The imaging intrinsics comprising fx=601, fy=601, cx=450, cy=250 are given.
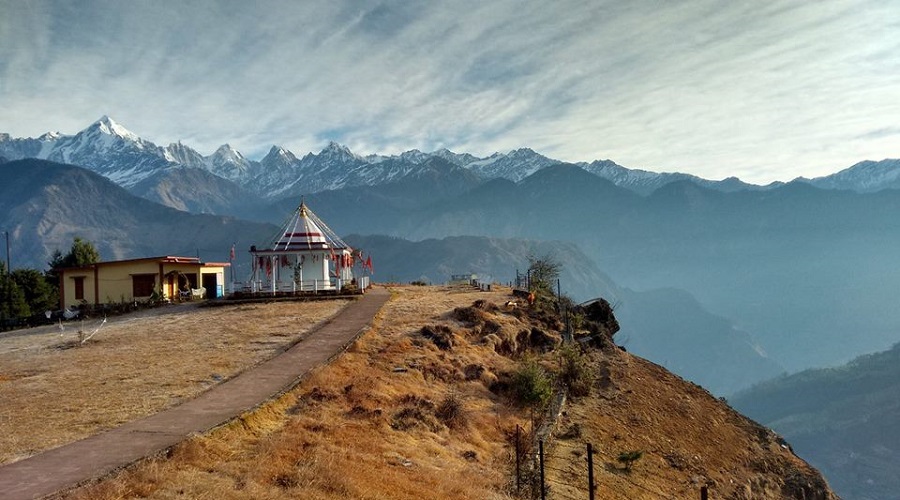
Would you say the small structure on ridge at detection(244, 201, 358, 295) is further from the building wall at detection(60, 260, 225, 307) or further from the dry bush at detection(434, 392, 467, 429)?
the dry bush at detection(434, 392, 467, 429)

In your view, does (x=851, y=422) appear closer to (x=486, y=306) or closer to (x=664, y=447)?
(x=486, y=306)

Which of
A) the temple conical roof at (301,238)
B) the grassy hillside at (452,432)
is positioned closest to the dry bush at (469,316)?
the grassy hillside at (452,432)

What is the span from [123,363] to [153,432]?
1041 centimetres

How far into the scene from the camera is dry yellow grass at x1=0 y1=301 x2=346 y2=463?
1460 cm

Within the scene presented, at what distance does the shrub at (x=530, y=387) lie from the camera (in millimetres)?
22219

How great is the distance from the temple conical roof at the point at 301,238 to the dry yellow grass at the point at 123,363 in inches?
443

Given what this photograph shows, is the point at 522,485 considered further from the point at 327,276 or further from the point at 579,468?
the point at 327,276

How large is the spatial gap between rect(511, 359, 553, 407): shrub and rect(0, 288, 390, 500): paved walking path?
6712mm

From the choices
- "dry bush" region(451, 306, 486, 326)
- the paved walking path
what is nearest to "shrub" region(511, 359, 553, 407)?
"dry bush" region(451, 306, 486, 326)

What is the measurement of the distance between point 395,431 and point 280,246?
34.6 m

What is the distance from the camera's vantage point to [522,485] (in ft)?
49.9

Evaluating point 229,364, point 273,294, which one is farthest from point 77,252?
point 229,364

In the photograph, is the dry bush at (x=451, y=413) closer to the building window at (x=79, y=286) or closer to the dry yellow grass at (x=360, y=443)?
the dry yellow grass at (x=360, y=443)

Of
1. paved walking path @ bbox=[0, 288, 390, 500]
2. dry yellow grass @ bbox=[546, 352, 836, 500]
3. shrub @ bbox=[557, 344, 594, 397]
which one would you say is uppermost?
paved walking path @ bbox=[0, 288, 390, 500]
